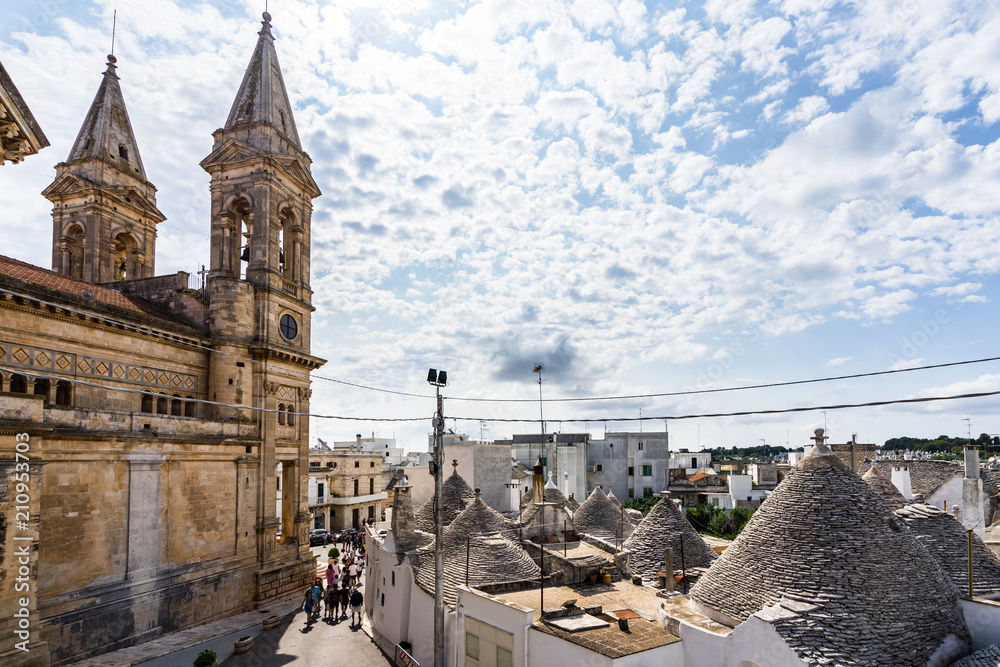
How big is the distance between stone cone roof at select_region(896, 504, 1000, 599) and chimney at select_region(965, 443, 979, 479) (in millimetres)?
11705

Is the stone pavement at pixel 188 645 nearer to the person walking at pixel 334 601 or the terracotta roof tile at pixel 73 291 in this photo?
the person walking at pixel 334 601

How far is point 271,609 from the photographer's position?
1017 inches

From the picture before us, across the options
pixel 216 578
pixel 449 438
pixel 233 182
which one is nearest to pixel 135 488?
pixel 216 578

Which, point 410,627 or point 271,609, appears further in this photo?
point 271,609

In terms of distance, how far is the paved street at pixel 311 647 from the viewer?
775 inches

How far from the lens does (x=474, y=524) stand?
21609 mm

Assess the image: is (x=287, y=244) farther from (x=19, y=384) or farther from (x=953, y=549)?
(x=953, y=549)

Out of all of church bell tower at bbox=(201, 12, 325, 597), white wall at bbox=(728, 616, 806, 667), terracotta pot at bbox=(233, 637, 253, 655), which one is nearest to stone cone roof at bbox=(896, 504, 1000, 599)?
white wall at bbox=(728, 616, 806, 667)

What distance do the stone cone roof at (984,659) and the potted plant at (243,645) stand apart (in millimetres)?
19890

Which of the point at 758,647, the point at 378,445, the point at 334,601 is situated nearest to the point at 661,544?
the point at 758,647

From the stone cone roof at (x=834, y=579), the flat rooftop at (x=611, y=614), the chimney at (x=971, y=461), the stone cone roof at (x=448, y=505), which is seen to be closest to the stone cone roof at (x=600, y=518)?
the stone cone roof at (x=448, y=505)

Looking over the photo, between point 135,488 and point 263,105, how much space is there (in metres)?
19.2

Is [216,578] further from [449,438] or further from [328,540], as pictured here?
[449,438]
